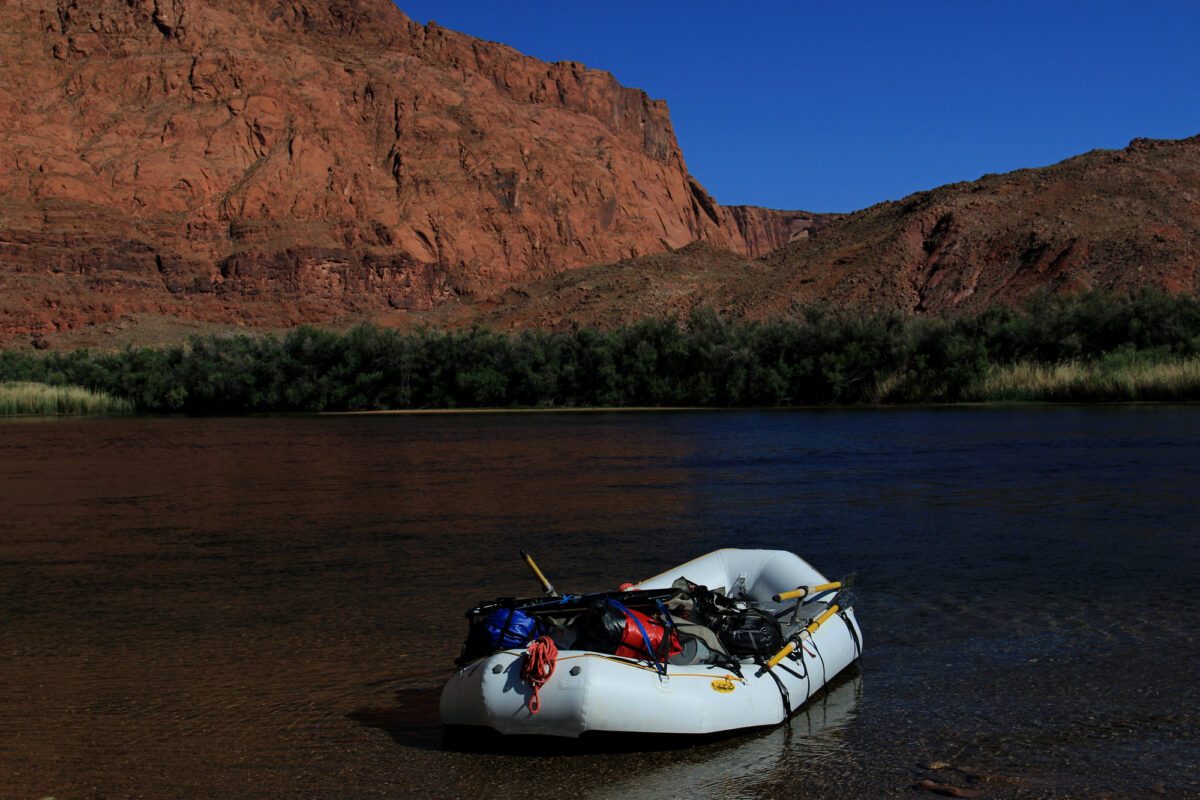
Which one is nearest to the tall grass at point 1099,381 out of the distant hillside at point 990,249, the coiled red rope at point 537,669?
the distant hillside at point 990,249

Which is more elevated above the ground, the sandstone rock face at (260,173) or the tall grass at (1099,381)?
the sandstone rock face at (260,173)

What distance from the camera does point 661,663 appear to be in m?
6.37

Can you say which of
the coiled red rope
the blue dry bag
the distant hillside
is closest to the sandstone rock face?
the distant hillside

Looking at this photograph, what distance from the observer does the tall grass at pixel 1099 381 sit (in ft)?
123

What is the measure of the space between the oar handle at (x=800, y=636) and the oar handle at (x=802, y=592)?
10.2 inches

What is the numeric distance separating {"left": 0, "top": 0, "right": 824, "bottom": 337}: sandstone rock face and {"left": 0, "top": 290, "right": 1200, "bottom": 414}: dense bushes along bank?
1737 inches

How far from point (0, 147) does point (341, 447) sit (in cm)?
8536

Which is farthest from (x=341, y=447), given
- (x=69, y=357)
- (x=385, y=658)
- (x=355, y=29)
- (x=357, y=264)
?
(x=355, y=29)

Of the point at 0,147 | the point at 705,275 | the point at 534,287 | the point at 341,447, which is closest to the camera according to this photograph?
the point at 341,447

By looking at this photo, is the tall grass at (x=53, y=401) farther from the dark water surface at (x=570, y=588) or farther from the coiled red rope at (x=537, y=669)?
the coiled red rope at (x=537, y=669)

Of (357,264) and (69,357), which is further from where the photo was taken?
(357,264)

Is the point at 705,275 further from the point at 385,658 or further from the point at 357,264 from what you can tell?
the point at 385,658

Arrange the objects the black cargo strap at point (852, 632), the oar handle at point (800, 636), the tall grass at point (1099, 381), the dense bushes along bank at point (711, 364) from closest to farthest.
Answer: the oar handle at point (800, 636) < the black cargo strap at point (852, 632) < the tall grass at point (1099, 381) < the dense bushes along bank at point (711, 364)

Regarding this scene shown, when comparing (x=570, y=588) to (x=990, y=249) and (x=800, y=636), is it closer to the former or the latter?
(x=800, y=636)
